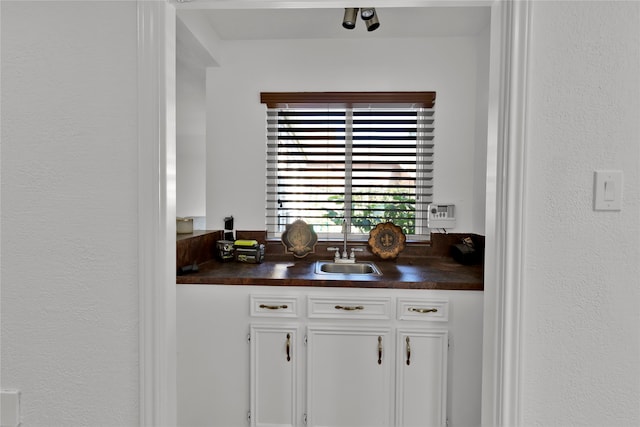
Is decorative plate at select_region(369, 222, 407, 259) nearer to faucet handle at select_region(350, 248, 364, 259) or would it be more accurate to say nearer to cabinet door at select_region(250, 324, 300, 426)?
faucet handle at select_region(350, 248, 364, 259)

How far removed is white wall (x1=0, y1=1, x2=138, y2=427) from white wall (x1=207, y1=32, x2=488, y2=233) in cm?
158

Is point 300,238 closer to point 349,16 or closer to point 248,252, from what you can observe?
point 248,252

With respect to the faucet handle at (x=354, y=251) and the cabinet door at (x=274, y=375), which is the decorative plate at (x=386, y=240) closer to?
the faucet handle at (x=354, y=251)

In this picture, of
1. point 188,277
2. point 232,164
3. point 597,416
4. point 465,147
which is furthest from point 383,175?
point 597,416

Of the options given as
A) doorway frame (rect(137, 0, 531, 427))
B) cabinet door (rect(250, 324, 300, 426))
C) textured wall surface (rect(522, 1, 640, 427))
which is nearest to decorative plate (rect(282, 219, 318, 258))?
cabinet door (rect(250, 324, 300, 426))

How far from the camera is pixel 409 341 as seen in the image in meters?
1.95

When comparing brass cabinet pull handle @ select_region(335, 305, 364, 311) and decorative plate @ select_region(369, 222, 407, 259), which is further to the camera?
decorative plate @ select_region(369, 222, 407, 259)

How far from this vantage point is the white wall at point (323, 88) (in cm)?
260

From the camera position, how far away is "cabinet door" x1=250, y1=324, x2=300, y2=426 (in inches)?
78.2

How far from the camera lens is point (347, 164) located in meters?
2.71

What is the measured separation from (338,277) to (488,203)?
108 centimetres

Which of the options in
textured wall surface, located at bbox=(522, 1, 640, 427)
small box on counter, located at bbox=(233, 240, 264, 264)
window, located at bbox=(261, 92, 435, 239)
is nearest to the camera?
textured wall surface, located at bbox=(522, 1, 640, 427)

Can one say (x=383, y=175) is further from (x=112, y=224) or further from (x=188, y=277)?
(x=112, y=224)

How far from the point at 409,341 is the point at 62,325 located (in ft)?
5.14
